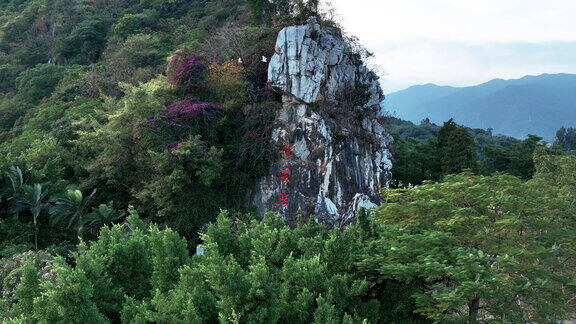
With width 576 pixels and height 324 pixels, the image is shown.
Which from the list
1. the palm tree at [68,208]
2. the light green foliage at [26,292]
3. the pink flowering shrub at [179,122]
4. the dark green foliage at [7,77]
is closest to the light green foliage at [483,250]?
the light green foliage at [26,292]

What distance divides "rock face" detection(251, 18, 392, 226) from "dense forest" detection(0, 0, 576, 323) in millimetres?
864

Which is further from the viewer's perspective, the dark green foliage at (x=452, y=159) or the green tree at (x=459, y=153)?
the dark green foliage at (x=452, y=159)

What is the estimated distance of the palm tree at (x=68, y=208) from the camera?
1160cm

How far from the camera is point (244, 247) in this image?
708cm

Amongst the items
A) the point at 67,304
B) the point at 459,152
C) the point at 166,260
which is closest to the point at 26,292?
the point at 67,304

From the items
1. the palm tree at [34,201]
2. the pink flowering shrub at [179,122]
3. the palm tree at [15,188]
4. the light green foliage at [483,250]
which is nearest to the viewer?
the light green foliage at [483,250]

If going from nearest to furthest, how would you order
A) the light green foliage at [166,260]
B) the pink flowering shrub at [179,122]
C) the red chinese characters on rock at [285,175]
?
the light green foliage at [166,260] → the pink flowering shrub at [179,122] → the red chinese characters on rock at [285,175]

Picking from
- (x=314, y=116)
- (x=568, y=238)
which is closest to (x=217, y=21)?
(x=314, y=116)

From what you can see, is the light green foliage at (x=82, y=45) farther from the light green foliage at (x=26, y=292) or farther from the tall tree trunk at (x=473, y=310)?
the tall tree trunk at (x=473, y=310)

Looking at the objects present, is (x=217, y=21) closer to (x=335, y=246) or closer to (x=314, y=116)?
(x=314, y=116)

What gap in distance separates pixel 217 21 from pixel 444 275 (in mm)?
24230

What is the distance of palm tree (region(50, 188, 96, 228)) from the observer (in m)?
11.6

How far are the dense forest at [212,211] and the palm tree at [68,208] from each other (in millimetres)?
67

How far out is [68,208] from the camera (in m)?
11.8
